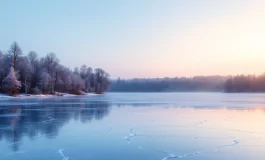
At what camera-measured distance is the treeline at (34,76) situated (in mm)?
49741

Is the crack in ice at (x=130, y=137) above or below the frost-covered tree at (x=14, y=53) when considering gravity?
below

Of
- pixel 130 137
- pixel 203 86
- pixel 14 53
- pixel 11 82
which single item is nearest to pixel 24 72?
pixel 14 53

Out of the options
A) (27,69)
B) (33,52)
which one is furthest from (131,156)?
(33,52)

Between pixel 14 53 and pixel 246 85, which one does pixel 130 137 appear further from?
pixel 246 85

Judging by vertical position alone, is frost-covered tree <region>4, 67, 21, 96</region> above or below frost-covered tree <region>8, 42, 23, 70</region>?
below

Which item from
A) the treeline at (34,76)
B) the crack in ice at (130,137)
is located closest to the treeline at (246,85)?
the treeline at (34,76)

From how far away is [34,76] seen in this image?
208 ft

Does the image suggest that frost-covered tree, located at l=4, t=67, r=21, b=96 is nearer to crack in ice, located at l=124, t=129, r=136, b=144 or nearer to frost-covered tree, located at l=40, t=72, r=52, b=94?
frost-covered tree, located at l=40, t=72, r=52, b=94

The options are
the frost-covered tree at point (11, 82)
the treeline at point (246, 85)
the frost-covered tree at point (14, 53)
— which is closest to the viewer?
the frost-covered tree at point (11, 82)

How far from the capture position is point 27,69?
57500 millimetres

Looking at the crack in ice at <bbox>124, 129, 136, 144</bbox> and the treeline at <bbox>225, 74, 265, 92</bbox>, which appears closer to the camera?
the crack in ice at <bbox>124, 129, 136, 144</bbox>

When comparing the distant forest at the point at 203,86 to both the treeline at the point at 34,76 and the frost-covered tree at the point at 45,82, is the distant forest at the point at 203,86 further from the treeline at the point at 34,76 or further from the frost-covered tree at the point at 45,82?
the frost-covered tree at the point at 45,82

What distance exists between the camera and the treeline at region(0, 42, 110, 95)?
49741 millimetres

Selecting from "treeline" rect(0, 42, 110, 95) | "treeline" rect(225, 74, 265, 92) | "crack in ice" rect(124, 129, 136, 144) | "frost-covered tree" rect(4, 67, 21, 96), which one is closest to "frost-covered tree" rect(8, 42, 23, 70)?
"treeline" rect(0, 42, 110, 95)
